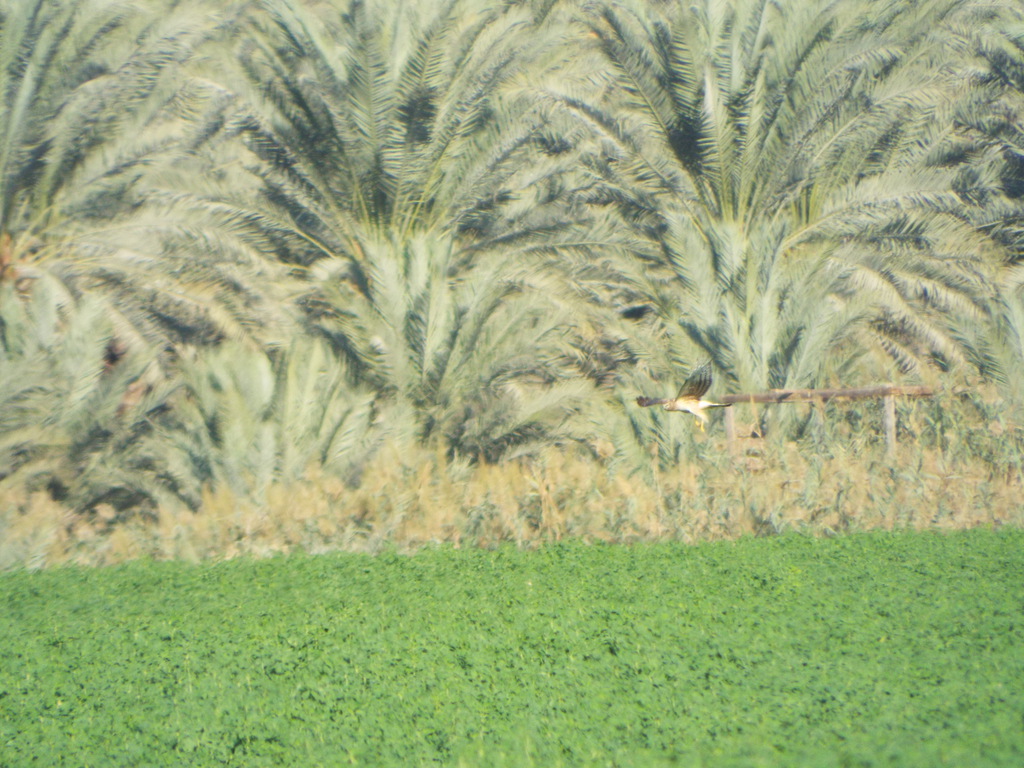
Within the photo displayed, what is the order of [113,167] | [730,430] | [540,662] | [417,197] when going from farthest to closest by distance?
[417,197] → [113,167] → [730,430] → [540,662]

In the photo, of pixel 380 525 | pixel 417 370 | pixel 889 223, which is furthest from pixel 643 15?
pixel 380 525

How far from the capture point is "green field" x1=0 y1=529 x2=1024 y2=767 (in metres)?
5.21

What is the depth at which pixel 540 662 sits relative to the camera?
6332mm

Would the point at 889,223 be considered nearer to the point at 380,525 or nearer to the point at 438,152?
the point at 438,152

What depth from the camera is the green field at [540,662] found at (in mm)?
5211

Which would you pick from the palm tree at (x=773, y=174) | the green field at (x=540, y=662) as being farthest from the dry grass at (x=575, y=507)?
the palm tree at (x=773, y=174)

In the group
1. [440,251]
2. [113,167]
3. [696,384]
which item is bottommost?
[696,384]

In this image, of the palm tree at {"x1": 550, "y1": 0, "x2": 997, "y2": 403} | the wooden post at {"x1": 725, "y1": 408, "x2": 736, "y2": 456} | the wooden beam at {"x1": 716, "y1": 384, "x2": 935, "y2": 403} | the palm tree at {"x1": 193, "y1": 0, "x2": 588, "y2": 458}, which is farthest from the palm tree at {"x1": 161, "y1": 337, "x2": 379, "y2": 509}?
the wooden beam at {"x1": 716, "y1": 384, "x2": 935, "y2": 403}

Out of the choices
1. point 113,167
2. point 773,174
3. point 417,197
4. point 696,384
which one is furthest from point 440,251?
point 696,384

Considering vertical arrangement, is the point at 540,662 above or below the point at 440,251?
below

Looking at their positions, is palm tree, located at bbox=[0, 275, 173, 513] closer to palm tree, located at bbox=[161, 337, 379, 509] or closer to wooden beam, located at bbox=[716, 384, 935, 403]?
palm tree, located at bbox=[161, 337, 379, 509]

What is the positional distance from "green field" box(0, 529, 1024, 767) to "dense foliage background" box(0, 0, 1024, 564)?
2503 millimetres

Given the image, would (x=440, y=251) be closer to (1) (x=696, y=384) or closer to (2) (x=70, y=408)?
(2) (x=70, y=408)

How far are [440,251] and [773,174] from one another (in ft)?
12.8
